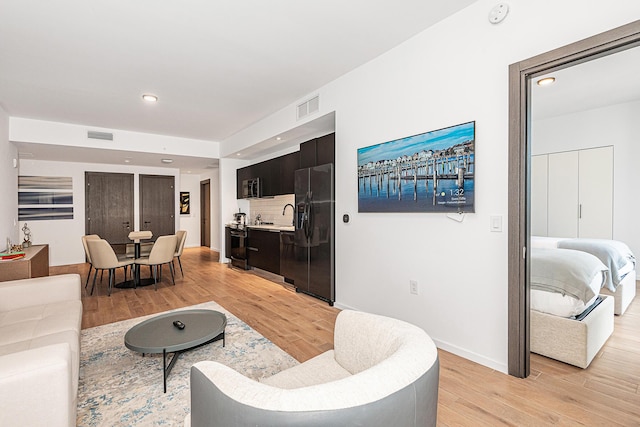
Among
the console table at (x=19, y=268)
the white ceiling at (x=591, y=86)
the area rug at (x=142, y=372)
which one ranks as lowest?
the area rug at (x=142, y=372)

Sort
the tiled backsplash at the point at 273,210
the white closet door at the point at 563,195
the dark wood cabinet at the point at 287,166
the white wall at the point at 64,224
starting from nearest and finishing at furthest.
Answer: the dark wood cabinet at the point at 287,166, the white closet door at the point at 563,195, the tiled backsplash at the point at 273,210, the white wall at the point at 64,224

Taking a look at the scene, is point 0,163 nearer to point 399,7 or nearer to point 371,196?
point 371,196

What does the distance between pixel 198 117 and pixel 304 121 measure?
79.6 inches

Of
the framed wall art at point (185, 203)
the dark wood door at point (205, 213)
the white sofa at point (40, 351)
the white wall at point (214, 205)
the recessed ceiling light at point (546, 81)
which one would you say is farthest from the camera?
the framed wall art at point (185, 203)

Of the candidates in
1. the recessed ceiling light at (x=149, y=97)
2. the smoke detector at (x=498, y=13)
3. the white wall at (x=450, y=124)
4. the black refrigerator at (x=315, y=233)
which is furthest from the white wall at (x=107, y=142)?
the smoke detector at (x=498, y=13)

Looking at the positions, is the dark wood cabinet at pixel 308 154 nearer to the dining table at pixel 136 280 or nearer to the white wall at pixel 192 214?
the dining table at pixel 136 280

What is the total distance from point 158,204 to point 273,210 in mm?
3868

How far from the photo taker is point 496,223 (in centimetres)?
232

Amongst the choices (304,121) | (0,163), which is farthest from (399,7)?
(0,163)

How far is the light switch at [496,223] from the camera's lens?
90.7 inches

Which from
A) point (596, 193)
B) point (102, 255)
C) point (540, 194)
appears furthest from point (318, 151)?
point (596, 193)

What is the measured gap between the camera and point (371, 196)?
129 inches

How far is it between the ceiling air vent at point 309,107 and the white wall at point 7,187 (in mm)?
4308

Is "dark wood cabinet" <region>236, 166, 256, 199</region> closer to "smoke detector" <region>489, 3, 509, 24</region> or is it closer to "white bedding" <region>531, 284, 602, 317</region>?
"smoke detector" <region>489, 3, 509, 24</region>
